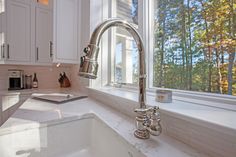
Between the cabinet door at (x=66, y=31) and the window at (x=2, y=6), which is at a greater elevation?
the window at (x=2, y=6)

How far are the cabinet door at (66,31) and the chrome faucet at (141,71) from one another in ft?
4.80

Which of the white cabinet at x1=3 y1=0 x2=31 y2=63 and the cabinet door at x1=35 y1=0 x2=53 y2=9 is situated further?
the cabinet door at x1=35 y1=0 x2=53 y2=9

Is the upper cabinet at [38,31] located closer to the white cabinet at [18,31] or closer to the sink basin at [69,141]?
the white cabinet at [18,31]

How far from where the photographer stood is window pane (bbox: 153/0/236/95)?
0.77 metres

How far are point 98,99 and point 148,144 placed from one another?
3.01 feet

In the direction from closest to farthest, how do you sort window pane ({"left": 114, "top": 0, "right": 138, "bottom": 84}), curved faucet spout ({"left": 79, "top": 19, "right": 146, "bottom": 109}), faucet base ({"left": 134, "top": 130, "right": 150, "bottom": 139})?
curved faucet spout ({"left": 79, "top": 19, "right": 146, "bottom": 109})
faucet base ({"left": 134, "top": 130, "right": 150, "bottom": 139})
window pane ({"left": 114, "top": 0, "right": 138, "bottom": 84})

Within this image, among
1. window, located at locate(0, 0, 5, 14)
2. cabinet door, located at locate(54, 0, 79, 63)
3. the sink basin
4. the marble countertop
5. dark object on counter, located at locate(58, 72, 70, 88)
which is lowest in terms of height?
the sink basin

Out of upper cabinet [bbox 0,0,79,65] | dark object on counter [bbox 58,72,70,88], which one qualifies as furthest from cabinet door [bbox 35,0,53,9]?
dark object on counter [bbox 58,72,70,88]

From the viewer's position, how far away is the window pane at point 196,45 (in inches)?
30.2

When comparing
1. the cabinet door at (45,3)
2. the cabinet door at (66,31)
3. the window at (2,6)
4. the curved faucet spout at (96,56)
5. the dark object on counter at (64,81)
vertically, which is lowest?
the dark object on counter at (64,81)

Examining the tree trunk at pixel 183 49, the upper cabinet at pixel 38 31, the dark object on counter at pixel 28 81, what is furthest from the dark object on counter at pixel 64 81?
the tree trunk at pixel 183 49

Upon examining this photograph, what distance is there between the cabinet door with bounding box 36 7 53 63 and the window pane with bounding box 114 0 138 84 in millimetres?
1069

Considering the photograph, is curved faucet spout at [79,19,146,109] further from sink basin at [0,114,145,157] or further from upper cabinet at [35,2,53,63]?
upper cabinet at [35,2,53,63]

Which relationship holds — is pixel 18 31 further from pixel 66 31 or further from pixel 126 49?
pixel 126 49
